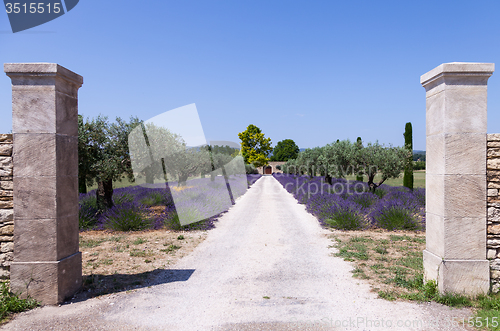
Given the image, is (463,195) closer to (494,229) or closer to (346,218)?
(494,229)

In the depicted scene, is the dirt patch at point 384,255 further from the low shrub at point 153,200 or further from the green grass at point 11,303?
the low shrub at point 153,200

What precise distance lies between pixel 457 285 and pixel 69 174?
688cm

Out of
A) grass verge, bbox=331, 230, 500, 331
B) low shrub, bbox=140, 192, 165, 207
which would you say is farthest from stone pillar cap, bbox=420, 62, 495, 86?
low shrub, bbox=140, 192, 165, 207

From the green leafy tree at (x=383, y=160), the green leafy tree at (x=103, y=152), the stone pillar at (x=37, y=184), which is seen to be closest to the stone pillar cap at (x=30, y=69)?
the stone pillar at (x=37, y=184)

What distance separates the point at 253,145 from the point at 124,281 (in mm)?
53636

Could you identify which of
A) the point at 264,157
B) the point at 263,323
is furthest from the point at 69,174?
the point at 264,157

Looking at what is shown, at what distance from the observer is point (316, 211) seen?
11.8 meters

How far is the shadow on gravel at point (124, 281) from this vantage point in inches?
180

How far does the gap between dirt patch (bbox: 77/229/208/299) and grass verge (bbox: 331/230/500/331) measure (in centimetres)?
440

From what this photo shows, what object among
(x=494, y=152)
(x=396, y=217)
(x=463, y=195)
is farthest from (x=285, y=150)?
(x=463, y=195)

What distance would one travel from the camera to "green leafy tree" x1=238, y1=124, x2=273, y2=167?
57.2 m

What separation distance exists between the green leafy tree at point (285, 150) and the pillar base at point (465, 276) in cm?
8977

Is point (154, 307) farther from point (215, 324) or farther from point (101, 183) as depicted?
point (101, 183)

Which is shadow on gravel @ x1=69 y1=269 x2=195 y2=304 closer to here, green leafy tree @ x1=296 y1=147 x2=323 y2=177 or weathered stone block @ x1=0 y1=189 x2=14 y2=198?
weathered stone block @ x1=0 y1=189 x2=14 y2=198
